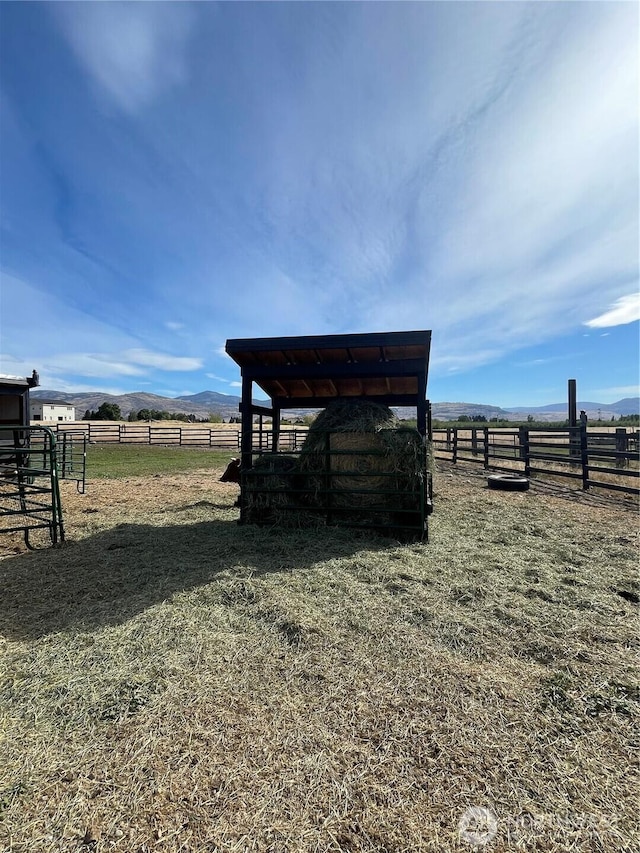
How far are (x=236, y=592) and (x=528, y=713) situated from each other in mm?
2452

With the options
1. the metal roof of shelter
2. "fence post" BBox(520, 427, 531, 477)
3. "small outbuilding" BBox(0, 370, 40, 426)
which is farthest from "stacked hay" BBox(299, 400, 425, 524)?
"small outbuilding" BBox(0, 370, 40, 426)

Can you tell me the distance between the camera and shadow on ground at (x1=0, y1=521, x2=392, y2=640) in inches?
125

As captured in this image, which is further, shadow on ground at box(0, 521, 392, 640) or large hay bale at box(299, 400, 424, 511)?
large hay bale at box(299, 400, 424, 511)

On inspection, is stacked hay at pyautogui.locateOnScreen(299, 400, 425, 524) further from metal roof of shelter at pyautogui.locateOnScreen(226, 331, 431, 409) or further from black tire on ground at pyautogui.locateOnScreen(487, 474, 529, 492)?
black tire on ground at pyautogui.locateOnScreen(487, 474, 529, 492)

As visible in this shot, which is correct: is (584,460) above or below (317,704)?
above

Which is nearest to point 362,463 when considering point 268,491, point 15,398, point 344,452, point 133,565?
point 344,452

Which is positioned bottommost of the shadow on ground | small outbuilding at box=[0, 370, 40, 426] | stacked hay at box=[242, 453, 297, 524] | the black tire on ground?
the shadow on ground

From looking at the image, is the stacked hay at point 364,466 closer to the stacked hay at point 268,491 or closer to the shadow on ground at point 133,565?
the stacked hay at point 268,491

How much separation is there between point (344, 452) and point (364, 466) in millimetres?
373

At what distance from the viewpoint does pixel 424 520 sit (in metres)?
5.10

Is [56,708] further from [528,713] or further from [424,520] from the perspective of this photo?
[424,520]

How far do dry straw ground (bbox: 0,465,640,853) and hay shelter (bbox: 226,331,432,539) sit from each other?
1.22 metres

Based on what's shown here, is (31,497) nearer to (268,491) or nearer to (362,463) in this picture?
(268,491)

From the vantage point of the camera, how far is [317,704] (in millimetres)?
2088
